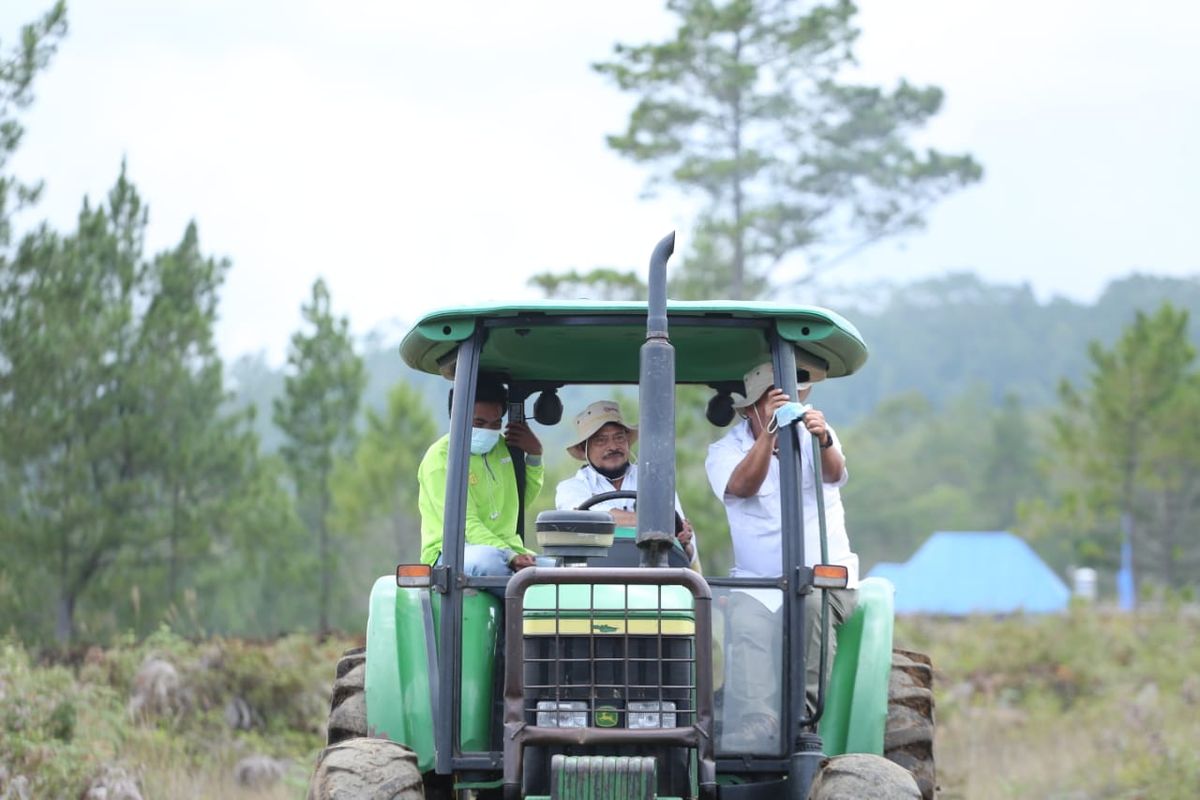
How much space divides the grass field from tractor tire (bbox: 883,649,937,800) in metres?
3.35

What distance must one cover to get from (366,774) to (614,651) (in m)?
0.94

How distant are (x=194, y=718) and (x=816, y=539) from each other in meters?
6.75

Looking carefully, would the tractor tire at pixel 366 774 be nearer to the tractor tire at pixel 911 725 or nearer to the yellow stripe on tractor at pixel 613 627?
the yellow stripe on tractor at pixel 613 627

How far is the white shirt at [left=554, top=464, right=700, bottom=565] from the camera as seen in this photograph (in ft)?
24.1

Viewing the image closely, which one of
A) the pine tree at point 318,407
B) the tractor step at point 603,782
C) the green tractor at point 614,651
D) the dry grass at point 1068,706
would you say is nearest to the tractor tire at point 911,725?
the green tractor at point 614,651

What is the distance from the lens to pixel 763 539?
22.5 ft

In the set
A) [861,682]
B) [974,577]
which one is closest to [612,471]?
[861,682]

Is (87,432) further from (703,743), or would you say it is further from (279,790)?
(703,743)

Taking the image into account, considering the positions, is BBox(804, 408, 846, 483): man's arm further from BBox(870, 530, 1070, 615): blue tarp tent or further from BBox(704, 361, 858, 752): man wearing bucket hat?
BBox(870, 530, 1070, 615): blue tarp tent

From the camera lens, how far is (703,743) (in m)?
5.89

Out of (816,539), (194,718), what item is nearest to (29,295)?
Result: (194,718)

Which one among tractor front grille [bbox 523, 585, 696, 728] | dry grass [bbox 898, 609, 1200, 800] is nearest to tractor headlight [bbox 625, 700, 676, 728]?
tractor front grille [bbox 523, 585, 696, 728]

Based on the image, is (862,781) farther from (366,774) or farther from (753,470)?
(366,774)

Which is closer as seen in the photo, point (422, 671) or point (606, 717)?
point (606, 717)
